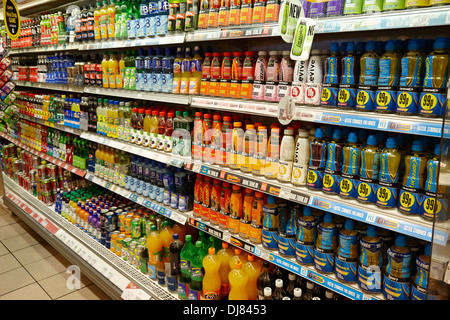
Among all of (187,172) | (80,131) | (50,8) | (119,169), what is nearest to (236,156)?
(187,172)

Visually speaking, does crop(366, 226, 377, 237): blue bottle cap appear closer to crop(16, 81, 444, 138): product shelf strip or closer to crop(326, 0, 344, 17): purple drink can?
crop(16, 81, 444, 138): product shelf strip

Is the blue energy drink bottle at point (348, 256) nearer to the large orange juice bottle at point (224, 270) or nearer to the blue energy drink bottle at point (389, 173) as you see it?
the blue energy drink bottle at point (389, 173)

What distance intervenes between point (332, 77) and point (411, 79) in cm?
34

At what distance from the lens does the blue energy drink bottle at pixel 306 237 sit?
1.71 metres

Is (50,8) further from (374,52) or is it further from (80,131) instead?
(374,52)

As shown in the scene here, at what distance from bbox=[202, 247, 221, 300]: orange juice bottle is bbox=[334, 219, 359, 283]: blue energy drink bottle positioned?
0.79m

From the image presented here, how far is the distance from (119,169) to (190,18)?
1.49 metres

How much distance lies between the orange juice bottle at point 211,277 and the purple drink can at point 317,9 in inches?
56.5

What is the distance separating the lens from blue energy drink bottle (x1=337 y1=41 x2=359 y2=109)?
59.9 inches

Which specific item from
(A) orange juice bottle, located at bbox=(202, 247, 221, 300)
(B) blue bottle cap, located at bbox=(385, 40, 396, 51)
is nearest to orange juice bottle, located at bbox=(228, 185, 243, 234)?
(A) orange juice bottle, located at bbox=(202, 247, 221, 300)

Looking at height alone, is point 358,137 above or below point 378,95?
below

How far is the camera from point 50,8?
4113 mm

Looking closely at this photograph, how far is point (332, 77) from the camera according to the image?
1594mm

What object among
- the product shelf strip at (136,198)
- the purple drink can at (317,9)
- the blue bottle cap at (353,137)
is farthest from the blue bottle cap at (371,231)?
the product shelf strip at (136,198)
